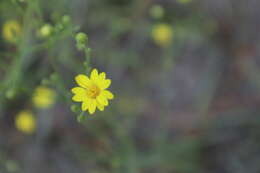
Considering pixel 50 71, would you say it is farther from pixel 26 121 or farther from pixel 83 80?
pixel 83 80

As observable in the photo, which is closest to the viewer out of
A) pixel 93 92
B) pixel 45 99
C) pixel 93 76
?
pixel 93 76

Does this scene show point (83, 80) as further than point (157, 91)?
No

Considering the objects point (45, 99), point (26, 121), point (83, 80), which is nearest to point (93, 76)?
point (83, 80)

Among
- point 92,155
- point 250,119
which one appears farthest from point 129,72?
point 250,119

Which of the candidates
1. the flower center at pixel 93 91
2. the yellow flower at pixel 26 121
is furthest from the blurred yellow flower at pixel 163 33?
the flower center at pixel 93 91

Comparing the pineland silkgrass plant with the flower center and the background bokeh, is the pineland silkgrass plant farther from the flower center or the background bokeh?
the background bokeh

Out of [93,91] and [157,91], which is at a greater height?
[157,91]

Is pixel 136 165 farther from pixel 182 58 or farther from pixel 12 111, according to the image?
pixel 12 111
